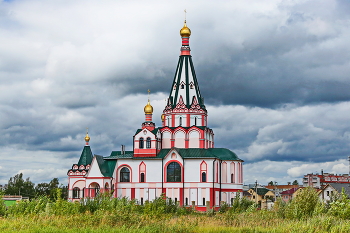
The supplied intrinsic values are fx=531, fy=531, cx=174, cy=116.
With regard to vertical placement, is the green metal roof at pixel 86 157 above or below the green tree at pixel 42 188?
above

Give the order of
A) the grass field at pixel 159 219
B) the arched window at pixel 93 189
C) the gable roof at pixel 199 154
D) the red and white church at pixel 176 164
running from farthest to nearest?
1. the arched window at pixel 93 189
2. the gable roof at pixel 199 154
3. the red and white church at pixel 176 164
4. the grass field at pixel 159 219

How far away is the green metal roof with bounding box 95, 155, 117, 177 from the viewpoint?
49.5m

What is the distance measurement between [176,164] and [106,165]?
6733 mm

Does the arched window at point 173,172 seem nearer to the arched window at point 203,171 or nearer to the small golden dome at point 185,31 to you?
the arched window at point 203,171

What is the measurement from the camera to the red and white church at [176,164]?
159 feet

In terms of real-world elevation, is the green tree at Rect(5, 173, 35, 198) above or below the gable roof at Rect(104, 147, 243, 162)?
below

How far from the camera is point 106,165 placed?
165 ft

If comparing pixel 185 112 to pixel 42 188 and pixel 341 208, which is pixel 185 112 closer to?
pixel 341 208

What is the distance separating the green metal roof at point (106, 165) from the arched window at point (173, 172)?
5.35m

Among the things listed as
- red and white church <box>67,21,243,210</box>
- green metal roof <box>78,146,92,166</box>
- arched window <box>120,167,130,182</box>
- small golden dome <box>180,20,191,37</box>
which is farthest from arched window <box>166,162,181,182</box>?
small golden dome <box>180,20,191,37</box>

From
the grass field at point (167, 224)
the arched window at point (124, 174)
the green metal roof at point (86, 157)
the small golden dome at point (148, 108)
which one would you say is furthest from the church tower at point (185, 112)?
the grass field at point (167, 224)

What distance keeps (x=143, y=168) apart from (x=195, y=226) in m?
26.4

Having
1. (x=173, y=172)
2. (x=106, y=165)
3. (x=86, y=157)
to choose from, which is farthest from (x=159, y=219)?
(x=86, y=157)

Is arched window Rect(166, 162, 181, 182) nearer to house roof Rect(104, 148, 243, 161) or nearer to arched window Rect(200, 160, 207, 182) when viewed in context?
house roof Rect(104, 148, 243, 161)
